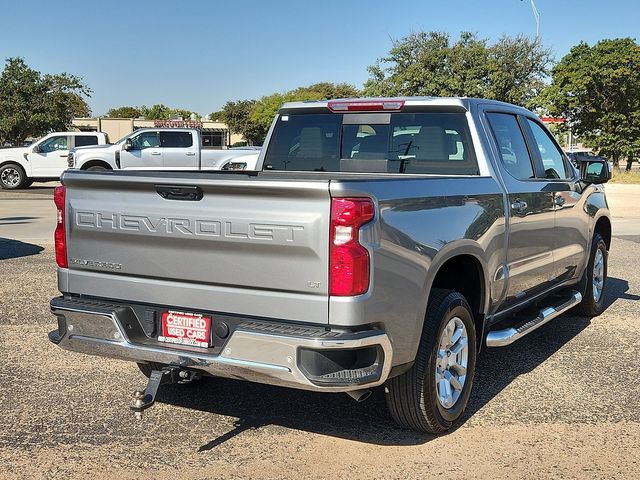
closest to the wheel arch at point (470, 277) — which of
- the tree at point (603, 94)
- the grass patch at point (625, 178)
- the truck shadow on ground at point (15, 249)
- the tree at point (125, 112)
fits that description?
the truck shadow on ground at point (15, 249)

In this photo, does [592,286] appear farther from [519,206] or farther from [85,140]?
[85,140]

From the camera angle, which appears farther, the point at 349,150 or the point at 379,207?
the point at 349,150

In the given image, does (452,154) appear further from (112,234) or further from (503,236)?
(112,234)

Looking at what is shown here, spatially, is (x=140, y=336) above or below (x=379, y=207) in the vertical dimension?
below

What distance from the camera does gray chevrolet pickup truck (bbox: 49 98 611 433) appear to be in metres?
3.44

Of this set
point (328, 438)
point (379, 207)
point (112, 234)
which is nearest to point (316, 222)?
point (379, 207)

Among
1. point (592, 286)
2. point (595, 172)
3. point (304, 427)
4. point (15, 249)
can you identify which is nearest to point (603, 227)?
point (592, 286)

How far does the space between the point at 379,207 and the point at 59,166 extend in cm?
2303

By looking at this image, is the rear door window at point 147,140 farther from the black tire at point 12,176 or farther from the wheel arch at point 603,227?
the wheel arch at point 603,227

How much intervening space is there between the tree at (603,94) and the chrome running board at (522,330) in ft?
108

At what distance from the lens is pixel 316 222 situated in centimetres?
340

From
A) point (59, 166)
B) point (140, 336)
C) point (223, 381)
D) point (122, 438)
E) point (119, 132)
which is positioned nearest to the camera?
point (140, 336)

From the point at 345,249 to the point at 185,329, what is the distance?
97 cm

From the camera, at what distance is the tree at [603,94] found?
36031 mm
